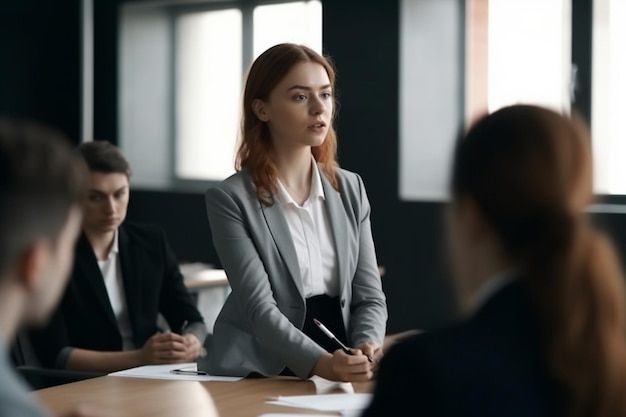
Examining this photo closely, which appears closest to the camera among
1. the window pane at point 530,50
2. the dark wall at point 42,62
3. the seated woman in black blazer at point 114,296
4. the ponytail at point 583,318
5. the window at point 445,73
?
the ponytail at point 583,318

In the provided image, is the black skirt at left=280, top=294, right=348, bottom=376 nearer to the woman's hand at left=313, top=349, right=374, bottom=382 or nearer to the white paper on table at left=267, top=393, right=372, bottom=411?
the woman's hand at left=313, top=349, right=374, bottom=382

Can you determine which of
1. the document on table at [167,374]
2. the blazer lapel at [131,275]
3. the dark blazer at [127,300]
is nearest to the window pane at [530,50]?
the dark blazer at [127,300]

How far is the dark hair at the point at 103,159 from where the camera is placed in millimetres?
3182

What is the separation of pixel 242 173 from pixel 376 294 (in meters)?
0.47

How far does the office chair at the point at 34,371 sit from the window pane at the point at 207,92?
12.2ft

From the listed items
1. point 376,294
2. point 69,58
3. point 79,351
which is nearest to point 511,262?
point 376,294

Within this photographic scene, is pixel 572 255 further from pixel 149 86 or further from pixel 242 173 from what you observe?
pixel 149 86

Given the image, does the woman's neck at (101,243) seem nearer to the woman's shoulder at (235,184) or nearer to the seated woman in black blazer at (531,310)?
the woman's shoulder at (235,184)

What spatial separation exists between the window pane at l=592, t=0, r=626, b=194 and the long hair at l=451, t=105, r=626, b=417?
3997 mm

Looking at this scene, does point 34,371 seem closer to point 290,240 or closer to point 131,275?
point 131,275

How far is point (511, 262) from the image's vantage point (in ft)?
3.86

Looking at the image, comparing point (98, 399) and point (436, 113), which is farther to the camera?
point (436, 113)

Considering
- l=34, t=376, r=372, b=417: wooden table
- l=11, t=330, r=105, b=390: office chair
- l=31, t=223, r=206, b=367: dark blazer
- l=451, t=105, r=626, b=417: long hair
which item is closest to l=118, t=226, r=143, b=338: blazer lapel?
l=31, t=223, r=206, b=367: dark blazer

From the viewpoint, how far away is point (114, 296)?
10.5ft
